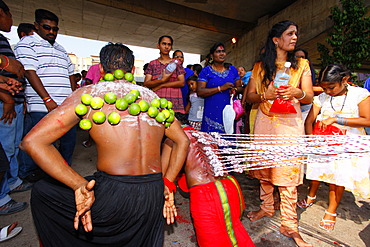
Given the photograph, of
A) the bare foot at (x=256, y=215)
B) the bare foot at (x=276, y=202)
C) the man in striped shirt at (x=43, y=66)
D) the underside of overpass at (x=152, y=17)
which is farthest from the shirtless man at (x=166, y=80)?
the underside of overpass at (x=152, y=17)

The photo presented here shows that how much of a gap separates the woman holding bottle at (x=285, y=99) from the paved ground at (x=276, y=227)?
0.19 meters

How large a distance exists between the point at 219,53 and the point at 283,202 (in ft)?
6.46

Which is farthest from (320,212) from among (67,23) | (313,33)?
(67,23)

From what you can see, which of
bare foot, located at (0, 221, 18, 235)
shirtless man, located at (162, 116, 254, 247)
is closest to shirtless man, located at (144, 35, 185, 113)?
shirtless man, located at (162, 116, 254, 247)

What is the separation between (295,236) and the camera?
199 cm

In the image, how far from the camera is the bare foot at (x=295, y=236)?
75.6 inches

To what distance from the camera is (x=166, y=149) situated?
1727 millimetres

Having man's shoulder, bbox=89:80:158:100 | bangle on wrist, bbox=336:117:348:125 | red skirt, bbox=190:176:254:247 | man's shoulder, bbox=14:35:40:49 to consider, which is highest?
man's shoulder, bbox=14:35:40:49

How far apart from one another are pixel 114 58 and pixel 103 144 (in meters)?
0.57

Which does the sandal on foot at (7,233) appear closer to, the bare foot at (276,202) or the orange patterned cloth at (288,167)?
the orange patterned cloth at (288,167)

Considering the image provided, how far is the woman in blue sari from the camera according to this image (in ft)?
9.54

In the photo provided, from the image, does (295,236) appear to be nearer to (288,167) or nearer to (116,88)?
(288,167)

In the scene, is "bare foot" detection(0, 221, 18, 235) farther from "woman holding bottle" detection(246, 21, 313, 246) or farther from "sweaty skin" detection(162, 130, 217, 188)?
"woman holding bottle" detection(246, 21, 313, 246)

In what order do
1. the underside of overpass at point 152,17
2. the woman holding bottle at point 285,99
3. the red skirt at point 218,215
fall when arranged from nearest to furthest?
the red skirt at point 218,215
the woman holding bottle at point 285,99
the underside of overpass at point 152,17
